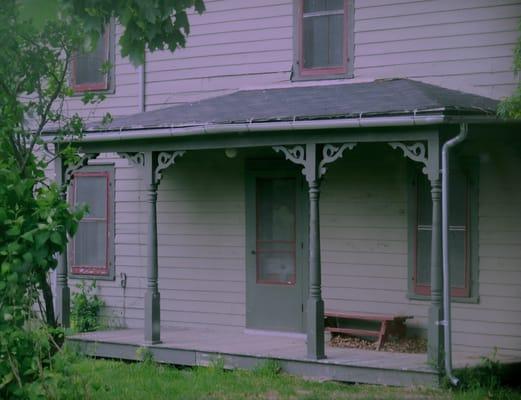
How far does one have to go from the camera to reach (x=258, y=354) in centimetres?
1157

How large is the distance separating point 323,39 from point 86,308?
5445 mm

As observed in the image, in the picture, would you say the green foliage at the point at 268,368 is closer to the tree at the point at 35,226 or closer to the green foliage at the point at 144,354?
the green foliage at the point at 144,354

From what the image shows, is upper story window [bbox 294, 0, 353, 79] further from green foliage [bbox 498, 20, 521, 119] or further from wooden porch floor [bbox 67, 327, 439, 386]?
wooden porch floor [bbox 67, 327, 439, 386]

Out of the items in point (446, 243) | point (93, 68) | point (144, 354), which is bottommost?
point (144, 354)

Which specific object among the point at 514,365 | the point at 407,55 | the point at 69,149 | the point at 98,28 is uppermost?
the point at 407,55

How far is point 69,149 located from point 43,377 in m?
2.33

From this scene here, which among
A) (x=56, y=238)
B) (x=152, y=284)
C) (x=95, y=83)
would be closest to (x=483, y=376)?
(x=152, y=284)

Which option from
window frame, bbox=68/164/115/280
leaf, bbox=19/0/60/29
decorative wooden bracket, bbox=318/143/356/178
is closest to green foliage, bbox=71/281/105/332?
window frame, bbox=68/164/115/280

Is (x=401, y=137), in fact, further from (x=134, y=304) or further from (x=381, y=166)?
(x=134, y=304)

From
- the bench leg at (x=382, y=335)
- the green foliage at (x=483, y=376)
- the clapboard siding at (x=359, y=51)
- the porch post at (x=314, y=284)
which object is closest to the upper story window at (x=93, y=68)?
the clapboard siding at (x=359, y=51)

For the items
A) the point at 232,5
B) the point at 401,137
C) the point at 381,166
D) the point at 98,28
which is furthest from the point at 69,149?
the point at 232,5

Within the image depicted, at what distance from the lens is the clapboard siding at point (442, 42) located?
1177 centimetres

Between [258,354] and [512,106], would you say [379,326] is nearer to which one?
[258,354]

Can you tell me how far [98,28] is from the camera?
284 inches
